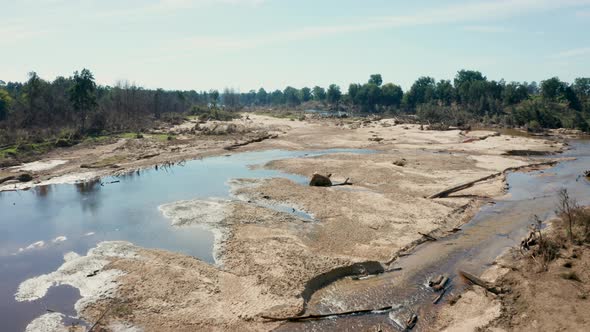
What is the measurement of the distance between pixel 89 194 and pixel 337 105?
484 feet

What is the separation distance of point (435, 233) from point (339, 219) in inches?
274

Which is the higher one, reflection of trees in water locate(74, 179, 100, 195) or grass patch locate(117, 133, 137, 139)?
grass patch locate(117, 133, 137, 139)

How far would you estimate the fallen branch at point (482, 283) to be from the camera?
19641 mm

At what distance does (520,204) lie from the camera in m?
34.1

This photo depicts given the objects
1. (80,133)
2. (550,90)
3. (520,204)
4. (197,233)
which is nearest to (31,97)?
(80,133)

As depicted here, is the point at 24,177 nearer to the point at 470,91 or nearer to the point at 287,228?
the point at 287,228

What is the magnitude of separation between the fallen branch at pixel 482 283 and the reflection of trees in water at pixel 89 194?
3001 cm

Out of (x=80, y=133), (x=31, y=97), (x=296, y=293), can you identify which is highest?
(x=31, y=97)

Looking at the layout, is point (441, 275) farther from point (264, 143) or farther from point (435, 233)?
point (264, 143)

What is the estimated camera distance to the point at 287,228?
2872 centimetres

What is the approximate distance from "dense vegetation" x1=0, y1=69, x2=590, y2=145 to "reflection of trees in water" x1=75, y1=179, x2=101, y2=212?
25627 mm

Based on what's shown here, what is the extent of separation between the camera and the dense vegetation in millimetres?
76500

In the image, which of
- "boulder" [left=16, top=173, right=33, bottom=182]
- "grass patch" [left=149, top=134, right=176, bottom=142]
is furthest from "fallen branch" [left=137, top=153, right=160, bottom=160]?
"boulder" [left=16, top=173, right=33, bottom=182]

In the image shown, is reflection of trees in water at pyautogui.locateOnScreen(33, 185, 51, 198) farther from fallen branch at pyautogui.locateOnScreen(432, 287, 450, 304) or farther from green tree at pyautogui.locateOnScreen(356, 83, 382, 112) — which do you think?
green tree at pyautogui.locateOnScreen(356, 83, 382, 112)
